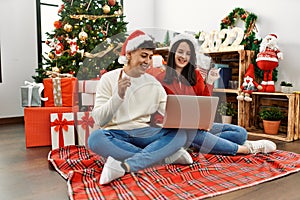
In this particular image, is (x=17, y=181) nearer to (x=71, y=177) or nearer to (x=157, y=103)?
(x=71, y=177)

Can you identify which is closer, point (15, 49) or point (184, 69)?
point (184, 69)

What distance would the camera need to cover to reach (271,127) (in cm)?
203

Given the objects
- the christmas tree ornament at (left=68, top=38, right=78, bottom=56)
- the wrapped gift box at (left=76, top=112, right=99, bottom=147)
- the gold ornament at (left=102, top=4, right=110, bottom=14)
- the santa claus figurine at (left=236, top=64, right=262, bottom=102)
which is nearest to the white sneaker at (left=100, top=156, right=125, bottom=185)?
the wrapped gift box at (left=76, top=112, right=99, bottom=147)

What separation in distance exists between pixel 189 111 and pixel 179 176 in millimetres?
258

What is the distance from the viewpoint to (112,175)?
1070 millimetres

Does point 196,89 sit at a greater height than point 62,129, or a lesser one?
greater

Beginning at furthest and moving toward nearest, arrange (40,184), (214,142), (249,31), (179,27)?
(179,27), (249,31), (214,142), (40,184)

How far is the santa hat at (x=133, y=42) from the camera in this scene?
100 centimetres

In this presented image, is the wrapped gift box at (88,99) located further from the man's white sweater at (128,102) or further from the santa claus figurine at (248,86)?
the santa claus figurine at (248,86)

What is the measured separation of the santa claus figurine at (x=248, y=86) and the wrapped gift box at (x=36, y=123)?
47.4 inches

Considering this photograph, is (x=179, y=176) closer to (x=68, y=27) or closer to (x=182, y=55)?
(x=182, y=55)

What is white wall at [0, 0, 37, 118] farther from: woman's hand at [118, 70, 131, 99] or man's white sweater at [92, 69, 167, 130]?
woman's hand at [118, 70, 131, 99]

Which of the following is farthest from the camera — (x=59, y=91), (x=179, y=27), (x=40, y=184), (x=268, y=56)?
(x=179, y=27)

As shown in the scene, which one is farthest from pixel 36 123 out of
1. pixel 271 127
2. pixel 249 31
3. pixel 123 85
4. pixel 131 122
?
pixel 249 31
